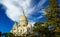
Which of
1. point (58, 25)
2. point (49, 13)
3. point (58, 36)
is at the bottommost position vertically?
point (58, 36)

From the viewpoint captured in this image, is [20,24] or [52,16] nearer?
[52,16]

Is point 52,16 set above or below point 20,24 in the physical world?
below

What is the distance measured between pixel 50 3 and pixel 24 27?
64.2 feet

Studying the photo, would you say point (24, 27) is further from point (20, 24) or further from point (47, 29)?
point (47, 29)

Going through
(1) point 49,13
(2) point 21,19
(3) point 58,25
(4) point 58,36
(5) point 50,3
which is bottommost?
(4) point 58,36

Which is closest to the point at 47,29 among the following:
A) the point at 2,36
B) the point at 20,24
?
the point at 2,36

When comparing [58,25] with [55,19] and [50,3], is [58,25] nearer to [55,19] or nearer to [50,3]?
[55,19]

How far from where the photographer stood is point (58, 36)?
1401 centimetres

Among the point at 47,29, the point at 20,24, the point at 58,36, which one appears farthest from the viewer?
the point at 20,24

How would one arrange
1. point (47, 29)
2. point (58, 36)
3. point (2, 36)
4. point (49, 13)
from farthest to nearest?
point (2, 36), point (47, 29), point (49, 13), point (58, 36)

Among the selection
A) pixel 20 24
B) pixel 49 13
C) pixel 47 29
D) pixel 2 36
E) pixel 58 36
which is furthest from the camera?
pixel 20 24

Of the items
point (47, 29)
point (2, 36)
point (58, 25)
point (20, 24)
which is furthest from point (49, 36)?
point (20, 24)

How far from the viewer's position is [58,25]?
14555 mm

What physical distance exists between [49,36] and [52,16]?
2.78 metres
